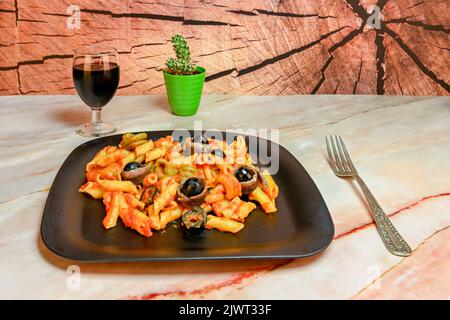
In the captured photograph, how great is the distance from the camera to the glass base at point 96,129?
1.07m

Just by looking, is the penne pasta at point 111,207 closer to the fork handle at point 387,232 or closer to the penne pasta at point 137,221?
the penne pasta at point 137,221

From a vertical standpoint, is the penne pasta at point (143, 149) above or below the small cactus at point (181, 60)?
below

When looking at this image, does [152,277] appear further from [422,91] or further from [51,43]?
[422,91]

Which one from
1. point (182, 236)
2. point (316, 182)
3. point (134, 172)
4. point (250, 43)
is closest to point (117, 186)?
point (134, 172)

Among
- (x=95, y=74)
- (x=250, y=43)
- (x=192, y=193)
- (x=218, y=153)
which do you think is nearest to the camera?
(x=192, y=193)

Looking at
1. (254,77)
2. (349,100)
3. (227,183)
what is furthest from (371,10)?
(227,183)

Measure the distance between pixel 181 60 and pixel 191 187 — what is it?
21.9 inches

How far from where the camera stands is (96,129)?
1.09 meters

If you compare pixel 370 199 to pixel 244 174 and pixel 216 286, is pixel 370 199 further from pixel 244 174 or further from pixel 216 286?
pixel 216 286

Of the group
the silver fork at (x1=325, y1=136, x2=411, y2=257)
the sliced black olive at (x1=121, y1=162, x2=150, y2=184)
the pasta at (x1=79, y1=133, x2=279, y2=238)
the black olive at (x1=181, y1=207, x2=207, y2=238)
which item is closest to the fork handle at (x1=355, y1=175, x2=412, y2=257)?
the silver fork at (x1=325, y1=136, x2=411, y2=257)

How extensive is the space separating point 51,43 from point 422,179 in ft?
3.31

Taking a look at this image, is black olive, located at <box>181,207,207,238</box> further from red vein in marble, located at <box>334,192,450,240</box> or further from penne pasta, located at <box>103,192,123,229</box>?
red vein in marble, located at <box>334,192,450,240</box>

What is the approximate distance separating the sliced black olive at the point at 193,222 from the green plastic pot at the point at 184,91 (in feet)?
1.87

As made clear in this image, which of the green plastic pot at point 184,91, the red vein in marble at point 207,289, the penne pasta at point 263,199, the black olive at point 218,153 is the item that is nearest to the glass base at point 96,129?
the green plastic pot at point 184,91
